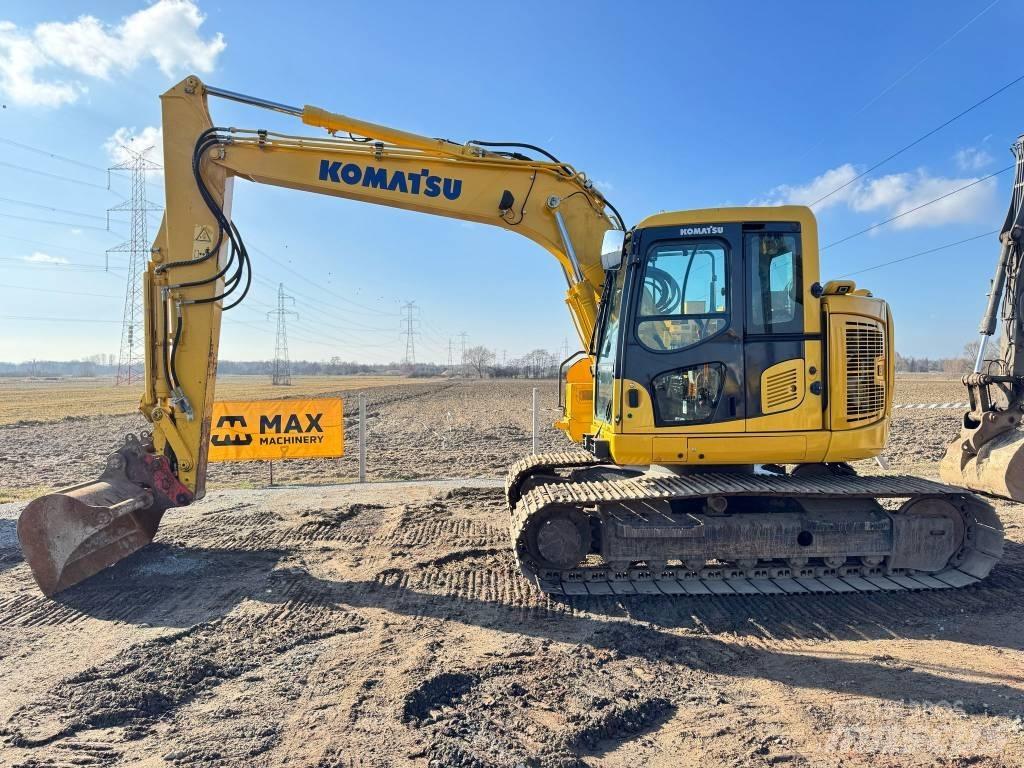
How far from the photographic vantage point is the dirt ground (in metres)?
3.37

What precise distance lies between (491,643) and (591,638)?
77cm

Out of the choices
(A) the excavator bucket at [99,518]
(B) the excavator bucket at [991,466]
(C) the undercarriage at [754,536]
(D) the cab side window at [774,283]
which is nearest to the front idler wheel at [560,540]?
(C) the undercarriage at [754,536]

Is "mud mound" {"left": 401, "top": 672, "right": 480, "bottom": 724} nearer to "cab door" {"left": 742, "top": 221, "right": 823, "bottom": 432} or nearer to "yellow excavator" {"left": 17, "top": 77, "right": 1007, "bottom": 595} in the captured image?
"yellow excavator" {"left": 17, "top": 77, "right": 1007, "bottom": 595}

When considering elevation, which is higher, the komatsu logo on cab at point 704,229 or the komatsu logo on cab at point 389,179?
the komatsu logo on cab at point 389,179

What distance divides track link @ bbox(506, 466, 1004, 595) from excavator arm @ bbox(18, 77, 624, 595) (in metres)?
2.00

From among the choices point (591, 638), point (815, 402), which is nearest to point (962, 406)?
point (815, 402)

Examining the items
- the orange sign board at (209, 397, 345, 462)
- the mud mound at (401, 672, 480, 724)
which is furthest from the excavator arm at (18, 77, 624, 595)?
the orange sign board at (209, 397, 345, 462)

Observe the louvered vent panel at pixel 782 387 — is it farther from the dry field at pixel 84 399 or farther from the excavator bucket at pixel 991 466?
the dry field at pixel 84 399

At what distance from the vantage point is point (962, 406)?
23.6 m

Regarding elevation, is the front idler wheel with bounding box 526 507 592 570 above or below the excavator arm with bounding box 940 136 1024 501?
below

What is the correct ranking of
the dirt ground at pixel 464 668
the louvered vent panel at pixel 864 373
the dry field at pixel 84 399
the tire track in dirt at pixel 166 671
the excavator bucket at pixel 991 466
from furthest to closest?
1. the dry field at pixel 84 399
2. the excavator bucket at pixel 991 466
3. the louvered vent panel at pixel 864 373
4. the tire track in dirt at pixel 166 671
5. the dirt ground at pixel 464 668

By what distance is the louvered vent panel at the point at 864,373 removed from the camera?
5621 millimetres

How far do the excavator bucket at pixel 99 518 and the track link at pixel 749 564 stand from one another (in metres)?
3.80

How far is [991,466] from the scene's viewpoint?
6.08 meters
